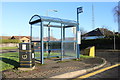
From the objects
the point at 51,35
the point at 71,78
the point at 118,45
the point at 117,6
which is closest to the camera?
the point at 71,78

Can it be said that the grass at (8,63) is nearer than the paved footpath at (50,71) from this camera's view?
No

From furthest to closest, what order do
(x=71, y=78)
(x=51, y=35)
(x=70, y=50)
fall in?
(x=51, y=35)
(x=70, y=50)
(x=71, y=78)

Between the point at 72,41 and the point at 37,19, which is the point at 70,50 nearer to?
the point at 72,41

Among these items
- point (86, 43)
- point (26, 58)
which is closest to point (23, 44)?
point (26, 58)

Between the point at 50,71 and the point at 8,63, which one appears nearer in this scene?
the point at 50,71

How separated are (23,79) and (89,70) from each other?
3366 millimetres

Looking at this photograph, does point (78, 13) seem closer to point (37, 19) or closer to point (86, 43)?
point (37, 19)

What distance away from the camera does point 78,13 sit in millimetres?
10719

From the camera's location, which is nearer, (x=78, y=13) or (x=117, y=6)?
(x=78, y=13)

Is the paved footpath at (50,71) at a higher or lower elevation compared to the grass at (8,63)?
lower

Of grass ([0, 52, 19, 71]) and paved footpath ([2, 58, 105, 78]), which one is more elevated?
grass ([0, 52, 19, 71])

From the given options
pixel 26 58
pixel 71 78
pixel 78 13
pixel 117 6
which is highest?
pixel 117 6

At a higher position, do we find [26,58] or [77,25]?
[77,25]

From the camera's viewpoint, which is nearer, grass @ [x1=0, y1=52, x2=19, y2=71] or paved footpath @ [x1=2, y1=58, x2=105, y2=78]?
paved footpath @ [x1=2, y1=58, x2=105, y2=78]
